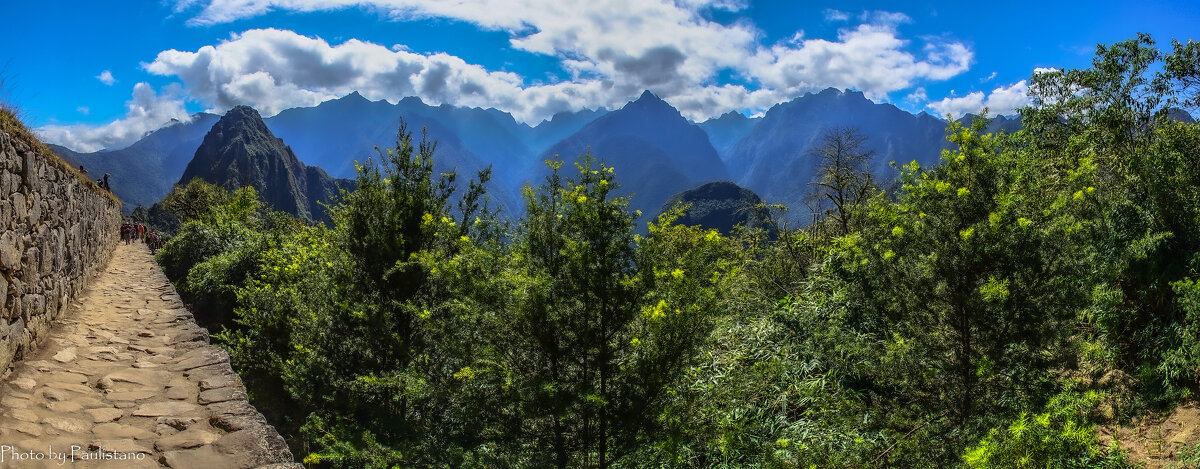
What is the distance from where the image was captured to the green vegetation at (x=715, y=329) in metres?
4.39

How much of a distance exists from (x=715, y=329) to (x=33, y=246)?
22.0 feet

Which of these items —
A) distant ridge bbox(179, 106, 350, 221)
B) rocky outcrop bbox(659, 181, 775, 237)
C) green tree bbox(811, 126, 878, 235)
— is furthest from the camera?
rocky outcrop bbox(659, 181, 775, 237)

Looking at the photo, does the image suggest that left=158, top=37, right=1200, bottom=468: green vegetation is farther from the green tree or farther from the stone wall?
the green tree

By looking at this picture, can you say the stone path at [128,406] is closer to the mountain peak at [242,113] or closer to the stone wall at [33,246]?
the stone wall at [33,246]

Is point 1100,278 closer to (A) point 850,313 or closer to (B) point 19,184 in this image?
(A) point 850,313

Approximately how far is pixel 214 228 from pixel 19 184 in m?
12.6

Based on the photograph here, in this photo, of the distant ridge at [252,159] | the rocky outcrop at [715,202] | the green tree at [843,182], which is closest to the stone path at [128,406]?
the green tree at [843,182]

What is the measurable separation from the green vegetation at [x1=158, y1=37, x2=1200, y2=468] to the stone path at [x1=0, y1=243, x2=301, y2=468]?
3.46 feet

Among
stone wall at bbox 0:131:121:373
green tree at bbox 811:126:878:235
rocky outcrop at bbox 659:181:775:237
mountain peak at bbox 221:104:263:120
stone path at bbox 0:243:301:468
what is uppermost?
mountain peak at bbox 221:104:263:120

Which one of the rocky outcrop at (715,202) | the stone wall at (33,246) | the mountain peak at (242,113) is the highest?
the mountain peak at (242,113)

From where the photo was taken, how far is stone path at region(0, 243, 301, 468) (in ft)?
10.2

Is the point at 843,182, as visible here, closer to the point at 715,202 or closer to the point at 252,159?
the point at 715,202

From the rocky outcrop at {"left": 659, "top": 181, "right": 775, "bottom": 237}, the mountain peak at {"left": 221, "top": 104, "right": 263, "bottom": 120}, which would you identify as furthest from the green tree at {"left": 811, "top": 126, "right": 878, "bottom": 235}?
the mountain peak at {"left": 221, "top": 104, "right": 263, "bottom": 120}

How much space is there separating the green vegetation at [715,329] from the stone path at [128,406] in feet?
3.46
